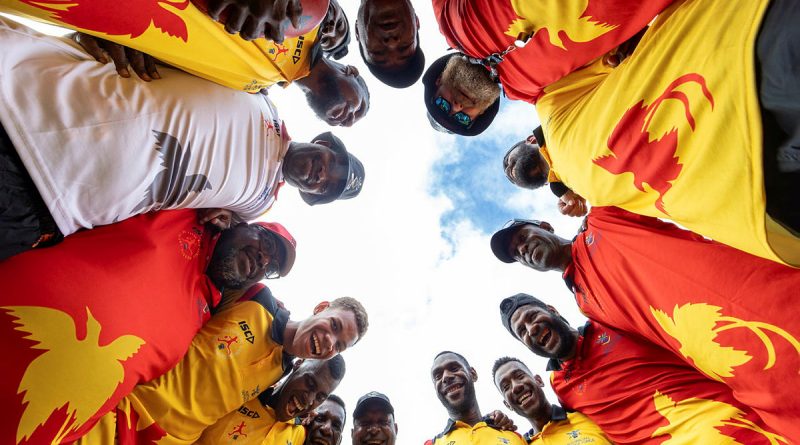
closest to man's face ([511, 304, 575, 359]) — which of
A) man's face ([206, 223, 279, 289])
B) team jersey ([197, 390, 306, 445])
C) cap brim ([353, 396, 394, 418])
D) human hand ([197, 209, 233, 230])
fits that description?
cap brim ([353, 396, 394, 418])

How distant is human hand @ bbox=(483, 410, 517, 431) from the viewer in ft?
11.8

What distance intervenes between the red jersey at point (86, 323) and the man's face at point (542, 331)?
2800 millimetres

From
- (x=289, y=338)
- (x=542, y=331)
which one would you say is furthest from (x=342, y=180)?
(x=542, y=331)

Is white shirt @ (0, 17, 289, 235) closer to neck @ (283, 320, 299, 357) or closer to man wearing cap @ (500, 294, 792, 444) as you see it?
neck @ (283, 320, 299, 357)

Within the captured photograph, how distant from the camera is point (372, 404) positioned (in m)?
4.15

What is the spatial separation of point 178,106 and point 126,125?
271 mm

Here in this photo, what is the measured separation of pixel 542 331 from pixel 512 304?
0.57 metres

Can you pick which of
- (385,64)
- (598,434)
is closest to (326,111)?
(385,64)

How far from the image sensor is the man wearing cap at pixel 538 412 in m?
3.04

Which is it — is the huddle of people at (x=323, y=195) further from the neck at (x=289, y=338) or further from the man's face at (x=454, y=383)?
the man's face at (x=454, y=383)

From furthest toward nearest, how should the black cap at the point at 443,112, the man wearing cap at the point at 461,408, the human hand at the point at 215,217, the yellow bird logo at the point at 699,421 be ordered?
the man wearing cap at the point at 461,408 → the black cap at the point at 443,112 → the human hand at the point at 215,217 → the yellow bird logo at the point at 699,421

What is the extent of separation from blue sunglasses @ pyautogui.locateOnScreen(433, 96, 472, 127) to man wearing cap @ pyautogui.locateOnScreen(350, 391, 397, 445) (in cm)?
296

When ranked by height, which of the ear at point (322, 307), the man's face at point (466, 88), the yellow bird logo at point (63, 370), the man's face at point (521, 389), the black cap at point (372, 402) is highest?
the man's face at point (466, 88)

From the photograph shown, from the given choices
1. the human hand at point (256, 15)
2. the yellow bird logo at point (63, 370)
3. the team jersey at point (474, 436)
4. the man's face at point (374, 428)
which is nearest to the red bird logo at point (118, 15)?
the human hand at point (256, 15)
